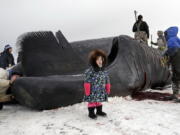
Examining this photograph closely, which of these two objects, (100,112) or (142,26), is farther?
(142,26)

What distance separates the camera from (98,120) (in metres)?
4.60

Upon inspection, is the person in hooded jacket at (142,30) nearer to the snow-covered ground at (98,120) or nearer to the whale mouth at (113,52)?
the whale mouth at (113,52)

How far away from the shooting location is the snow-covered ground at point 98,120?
409 cm

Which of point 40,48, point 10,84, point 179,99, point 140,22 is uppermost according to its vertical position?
point 140,22

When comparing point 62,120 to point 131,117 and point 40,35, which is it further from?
point 40,35

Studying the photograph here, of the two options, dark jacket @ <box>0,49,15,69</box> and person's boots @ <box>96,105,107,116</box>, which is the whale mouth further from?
dark jacket @ <box>0,49,15,69</box>

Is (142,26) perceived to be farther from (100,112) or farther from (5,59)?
(100,112)

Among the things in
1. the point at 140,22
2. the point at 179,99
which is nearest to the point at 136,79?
the point at 179,99

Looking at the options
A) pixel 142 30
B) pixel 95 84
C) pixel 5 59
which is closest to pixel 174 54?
pixel 95 84

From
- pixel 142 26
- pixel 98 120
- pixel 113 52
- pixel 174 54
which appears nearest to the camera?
pixel 98 120

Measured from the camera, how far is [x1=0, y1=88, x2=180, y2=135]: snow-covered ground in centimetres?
409

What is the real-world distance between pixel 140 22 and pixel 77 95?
686 cm

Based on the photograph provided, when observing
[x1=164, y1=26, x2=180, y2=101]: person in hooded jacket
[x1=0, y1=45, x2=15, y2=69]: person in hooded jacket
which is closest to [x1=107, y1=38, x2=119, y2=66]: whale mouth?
[x1=164, y1=26, x2=180, y2=101]: person in hooded jacket

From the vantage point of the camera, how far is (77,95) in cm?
545
